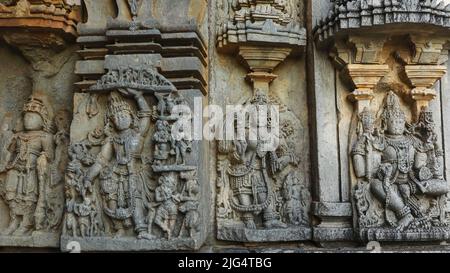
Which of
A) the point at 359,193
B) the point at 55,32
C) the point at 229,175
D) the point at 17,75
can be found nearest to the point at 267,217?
the point at 229,175

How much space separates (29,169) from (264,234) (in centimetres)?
276

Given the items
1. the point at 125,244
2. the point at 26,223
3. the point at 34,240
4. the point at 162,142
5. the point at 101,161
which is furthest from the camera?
the point at 26,223

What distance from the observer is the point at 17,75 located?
537 centimetres

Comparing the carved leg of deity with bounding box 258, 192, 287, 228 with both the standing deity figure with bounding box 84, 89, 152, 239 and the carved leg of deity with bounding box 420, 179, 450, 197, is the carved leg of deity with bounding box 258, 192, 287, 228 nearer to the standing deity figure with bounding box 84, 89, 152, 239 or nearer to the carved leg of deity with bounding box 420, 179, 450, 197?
the standing deity figure with bounding box 84, 89, 152, 239

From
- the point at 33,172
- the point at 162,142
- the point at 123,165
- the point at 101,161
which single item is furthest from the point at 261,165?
the point at 33,172

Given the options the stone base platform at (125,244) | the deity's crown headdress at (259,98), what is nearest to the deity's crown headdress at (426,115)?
the deity's crown headdress at (259,98)

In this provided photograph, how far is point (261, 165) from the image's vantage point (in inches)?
197

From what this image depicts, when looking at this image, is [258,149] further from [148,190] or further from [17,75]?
[17,75]

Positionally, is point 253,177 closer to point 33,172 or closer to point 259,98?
point 259,98

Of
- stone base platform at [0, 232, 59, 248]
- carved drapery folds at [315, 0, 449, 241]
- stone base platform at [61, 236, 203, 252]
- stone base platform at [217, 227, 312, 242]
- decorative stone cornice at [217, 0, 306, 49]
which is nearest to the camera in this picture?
stone base platform at [61, 236, 203, 252]

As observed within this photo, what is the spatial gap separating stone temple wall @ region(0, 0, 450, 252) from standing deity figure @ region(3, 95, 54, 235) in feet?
0.05

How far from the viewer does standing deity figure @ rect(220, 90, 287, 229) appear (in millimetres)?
4895

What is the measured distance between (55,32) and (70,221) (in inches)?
84.4

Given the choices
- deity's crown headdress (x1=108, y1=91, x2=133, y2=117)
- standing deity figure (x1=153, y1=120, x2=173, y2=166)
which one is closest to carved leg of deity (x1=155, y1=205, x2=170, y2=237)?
standing deity figure (x1=153, y1=120, x2=173, y2=166)
